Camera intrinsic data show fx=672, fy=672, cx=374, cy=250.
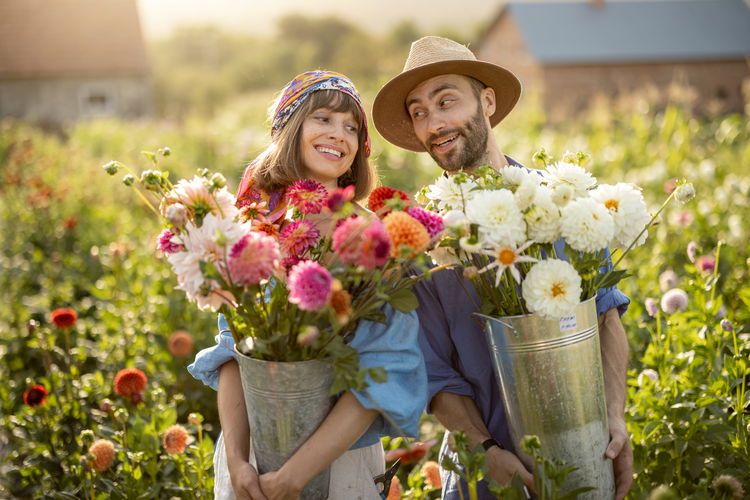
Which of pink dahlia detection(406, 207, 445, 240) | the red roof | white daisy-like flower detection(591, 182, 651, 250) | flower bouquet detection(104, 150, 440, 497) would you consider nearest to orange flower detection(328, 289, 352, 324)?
flower bouquet detection(104, 150, 440, 497)

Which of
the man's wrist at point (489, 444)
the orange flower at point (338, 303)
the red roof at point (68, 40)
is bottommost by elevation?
the man's wrist at point (489, 444)

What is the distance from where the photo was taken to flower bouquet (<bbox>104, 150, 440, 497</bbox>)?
4.05ft

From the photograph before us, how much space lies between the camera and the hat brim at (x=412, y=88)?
7.28 ft

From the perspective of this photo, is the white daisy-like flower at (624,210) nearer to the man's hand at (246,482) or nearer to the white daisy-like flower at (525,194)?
the white daisy-like flower at (525,194)

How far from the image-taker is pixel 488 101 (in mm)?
2412

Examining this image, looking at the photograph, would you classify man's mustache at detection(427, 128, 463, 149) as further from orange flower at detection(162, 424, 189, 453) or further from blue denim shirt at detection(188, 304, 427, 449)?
orange flower at detection(162, 424, 189, 453)

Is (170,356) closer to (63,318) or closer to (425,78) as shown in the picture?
(63,318)

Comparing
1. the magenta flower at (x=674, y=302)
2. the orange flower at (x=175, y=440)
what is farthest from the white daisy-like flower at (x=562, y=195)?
the orange flower at (x=175, y=440)

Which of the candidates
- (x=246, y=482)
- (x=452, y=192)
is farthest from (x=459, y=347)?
(x=246, y=482)

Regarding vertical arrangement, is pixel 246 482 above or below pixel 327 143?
below

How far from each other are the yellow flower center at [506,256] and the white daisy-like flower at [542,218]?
3.4 inches

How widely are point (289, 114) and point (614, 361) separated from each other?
4.00 ft

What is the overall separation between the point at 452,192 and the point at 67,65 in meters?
27.2

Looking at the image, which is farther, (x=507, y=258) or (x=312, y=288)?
(x=507, y=258)
